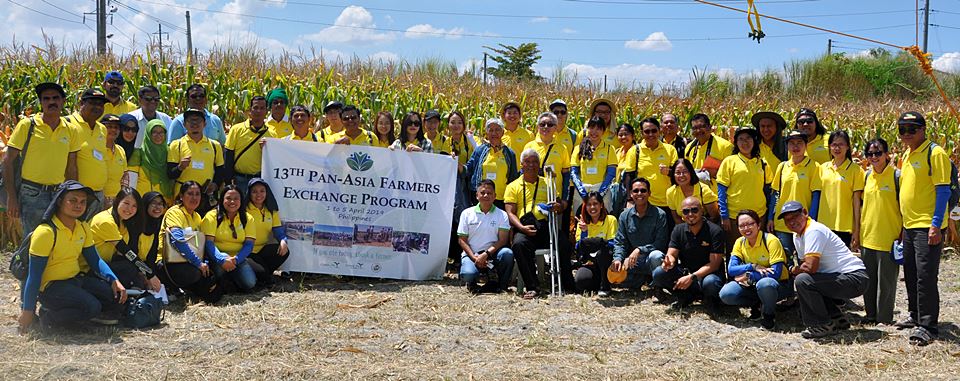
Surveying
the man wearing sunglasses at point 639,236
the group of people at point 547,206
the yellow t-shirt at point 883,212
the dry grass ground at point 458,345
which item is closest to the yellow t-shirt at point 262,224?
the group of people at point 547,206

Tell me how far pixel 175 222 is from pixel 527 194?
337cm

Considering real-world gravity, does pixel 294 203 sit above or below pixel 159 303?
Answer: above

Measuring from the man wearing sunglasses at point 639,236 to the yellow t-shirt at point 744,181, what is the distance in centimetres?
64

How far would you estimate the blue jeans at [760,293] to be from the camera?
649cm

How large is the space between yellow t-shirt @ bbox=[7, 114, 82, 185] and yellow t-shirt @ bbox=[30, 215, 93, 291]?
0.86 meters

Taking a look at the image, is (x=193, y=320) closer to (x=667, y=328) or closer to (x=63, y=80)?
(x=667, y=328)

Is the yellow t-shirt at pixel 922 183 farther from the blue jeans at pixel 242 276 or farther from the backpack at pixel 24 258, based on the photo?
the backpack at pixel 24 258

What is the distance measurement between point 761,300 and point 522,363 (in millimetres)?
2361

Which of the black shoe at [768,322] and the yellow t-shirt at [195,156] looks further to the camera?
the yellow t-shirt at [195,156]

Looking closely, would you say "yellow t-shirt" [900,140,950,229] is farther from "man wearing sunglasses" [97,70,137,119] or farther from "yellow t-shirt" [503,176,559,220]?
"man wearing sunglasses" [97,70,137,119]

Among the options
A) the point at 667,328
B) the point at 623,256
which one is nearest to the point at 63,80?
the point at 623,256

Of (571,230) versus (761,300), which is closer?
(761,300)

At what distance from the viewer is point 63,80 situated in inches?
448

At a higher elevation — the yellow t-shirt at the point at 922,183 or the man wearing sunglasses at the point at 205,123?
the man wearing sunglasses at the point at 205,123
